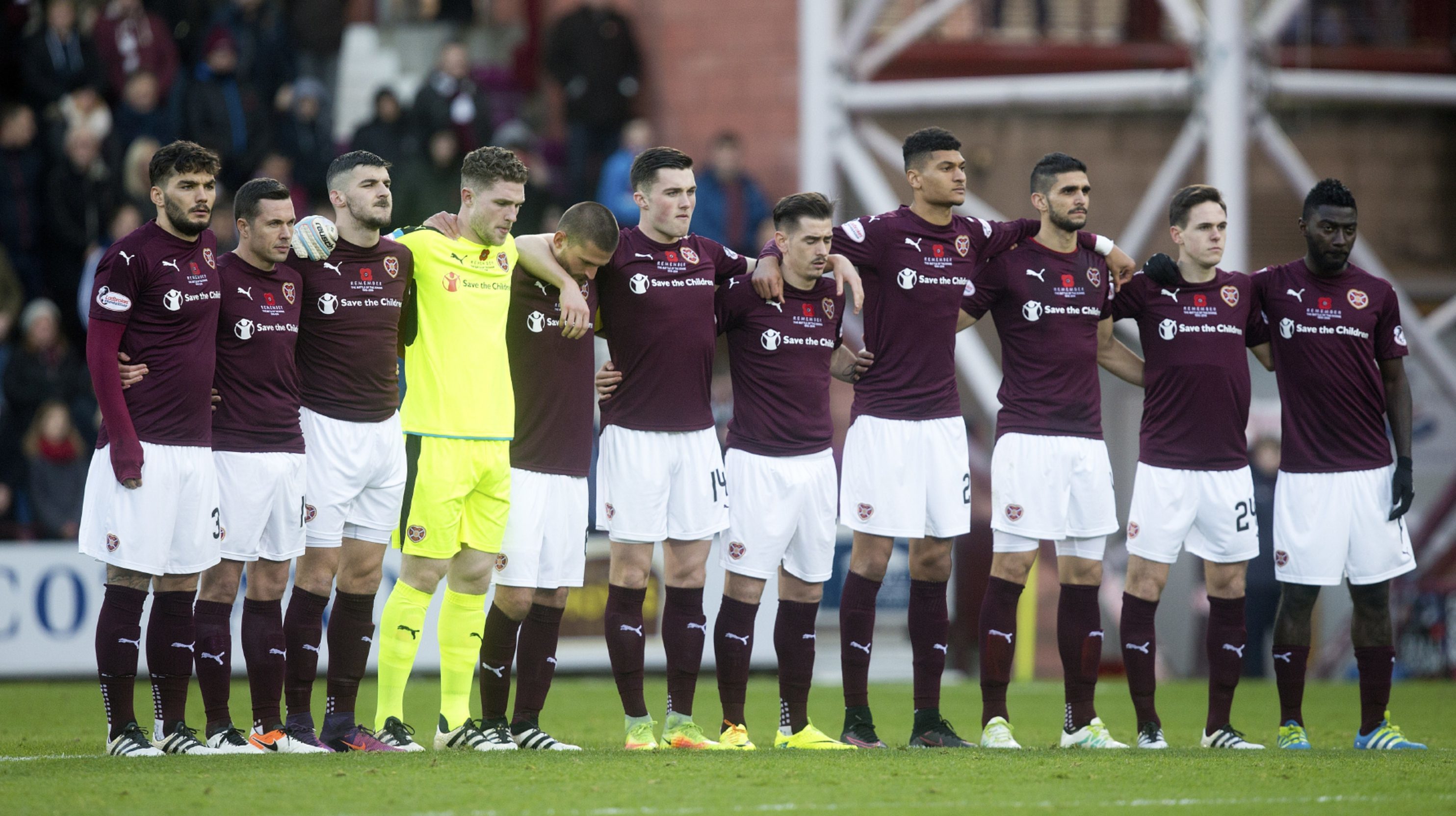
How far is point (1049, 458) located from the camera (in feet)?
27.9

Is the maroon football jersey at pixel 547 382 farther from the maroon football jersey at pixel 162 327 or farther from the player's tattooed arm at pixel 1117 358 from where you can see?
the player's tattooed arm at pixel 1117 358

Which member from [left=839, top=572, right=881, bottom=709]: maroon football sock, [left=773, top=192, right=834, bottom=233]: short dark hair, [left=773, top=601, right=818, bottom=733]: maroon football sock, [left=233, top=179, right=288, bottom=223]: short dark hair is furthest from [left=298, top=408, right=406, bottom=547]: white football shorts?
[left=839, top=572, right=881, bottom=709]: maroon football sock

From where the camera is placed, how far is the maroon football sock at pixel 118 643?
755 cm

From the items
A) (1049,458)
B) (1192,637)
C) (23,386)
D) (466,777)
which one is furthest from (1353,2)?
(466,777)

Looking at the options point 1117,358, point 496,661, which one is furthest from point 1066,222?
point 496,661

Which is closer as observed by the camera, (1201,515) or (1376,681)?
(1201,515)

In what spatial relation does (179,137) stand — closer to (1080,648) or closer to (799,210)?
(799,210)

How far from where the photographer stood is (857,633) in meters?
8.43

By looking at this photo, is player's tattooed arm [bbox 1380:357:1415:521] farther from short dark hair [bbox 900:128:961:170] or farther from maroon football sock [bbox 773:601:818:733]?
maroon football sock [bbox 773:601:818:733]

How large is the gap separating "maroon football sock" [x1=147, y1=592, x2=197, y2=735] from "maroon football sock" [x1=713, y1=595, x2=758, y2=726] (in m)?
2.46

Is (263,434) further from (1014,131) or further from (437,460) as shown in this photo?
(1014,131)

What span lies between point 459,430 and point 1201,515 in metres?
3.79

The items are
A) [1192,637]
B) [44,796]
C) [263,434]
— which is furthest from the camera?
[1192,637]

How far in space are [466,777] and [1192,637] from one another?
1151 centimetres
